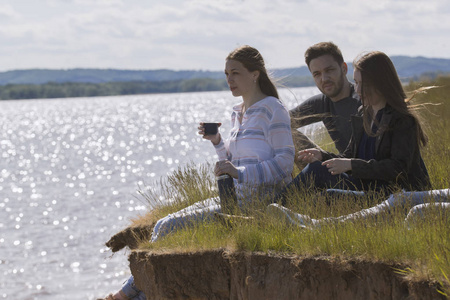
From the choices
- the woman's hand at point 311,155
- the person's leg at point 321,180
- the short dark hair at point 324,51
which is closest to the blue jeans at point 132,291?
the person's leg at point 321,180

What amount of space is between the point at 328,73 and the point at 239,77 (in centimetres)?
101

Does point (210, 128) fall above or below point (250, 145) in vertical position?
above

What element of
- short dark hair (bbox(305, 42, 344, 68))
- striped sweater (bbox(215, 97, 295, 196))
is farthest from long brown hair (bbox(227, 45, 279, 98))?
short dark hair (bbox(305, 42, 344, 68))

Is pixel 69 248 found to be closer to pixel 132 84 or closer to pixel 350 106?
pixel 350 106

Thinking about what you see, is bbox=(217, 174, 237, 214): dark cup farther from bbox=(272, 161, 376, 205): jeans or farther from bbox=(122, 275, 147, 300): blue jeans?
bbox=(122, 275, 147, 300): blue jeans

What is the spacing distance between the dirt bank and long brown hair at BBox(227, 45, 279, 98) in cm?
174

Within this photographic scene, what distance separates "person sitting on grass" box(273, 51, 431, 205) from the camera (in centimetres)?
525

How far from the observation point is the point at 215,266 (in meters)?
5.10

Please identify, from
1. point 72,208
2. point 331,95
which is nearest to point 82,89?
point 72,208

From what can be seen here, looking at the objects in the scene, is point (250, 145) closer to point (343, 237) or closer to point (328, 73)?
point (328, 73)

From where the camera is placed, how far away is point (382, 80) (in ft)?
17.6

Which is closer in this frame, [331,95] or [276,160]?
[276,160]

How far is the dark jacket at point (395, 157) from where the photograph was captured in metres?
5.24

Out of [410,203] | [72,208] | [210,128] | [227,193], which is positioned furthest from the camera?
[72,208]
